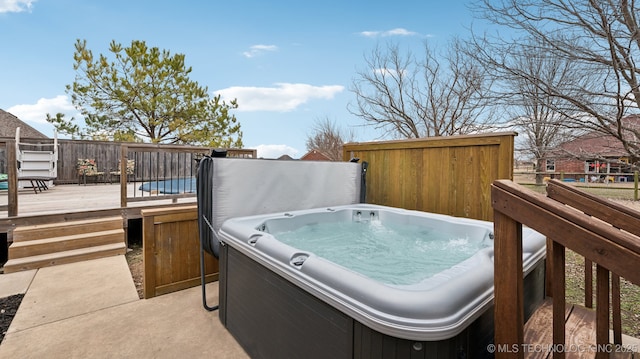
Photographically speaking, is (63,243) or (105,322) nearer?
(105,322)

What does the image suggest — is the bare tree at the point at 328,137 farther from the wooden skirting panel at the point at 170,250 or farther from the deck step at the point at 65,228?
the wooden skirting panel at the point at 170,250

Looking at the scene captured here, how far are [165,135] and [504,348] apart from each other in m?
12.8

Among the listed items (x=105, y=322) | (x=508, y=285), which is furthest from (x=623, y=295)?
(x=105, y=322)

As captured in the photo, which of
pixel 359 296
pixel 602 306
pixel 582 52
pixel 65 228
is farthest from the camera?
pixel 65 228

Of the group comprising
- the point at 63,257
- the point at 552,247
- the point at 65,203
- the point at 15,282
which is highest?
the point at 552,247

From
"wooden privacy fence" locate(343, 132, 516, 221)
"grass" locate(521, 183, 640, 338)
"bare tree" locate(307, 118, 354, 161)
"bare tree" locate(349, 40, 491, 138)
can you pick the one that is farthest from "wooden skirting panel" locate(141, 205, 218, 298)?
"bare tree" locate(307, 118, 354, 161)

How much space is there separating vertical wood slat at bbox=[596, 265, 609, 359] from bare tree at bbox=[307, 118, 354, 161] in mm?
10815

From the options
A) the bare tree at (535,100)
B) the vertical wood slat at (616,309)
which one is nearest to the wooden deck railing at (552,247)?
the vertical wood slat at (616,309)

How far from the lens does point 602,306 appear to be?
0.88 meters

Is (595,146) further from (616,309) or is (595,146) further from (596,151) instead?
(616,309)

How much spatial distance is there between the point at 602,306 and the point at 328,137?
1179cm

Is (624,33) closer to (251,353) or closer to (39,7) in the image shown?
(251,353)

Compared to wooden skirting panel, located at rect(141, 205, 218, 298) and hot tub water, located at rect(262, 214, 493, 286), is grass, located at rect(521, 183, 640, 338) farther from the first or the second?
wooden skirting panel, located at rect(141, 205, 218, 298)

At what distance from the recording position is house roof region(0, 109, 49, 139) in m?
12.0
